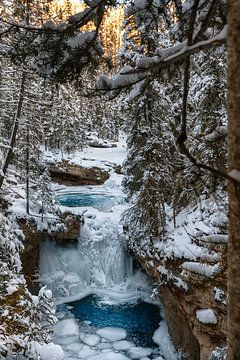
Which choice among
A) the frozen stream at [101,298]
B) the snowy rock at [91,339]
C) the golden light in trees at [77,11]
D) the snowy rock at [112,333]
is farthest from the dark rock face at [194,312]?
the golden light in trees at [77,11]

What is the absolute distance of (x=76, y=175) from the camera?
39.0 meters

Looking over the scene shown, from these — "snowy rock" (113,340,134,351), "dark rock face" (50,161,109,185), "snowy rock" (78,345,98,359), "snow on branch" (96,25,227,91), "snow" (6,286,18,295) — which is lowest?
"snowy rock" (78,345,98,359)

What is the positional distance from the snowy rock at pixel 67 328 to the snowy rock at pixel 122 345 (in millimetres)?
1961

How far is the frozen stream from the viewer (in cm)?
1534

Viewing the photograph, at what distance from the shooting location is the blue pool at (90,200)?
2984 cm

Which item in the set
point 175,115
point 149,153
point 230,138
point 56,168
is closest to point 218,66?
point 175,115

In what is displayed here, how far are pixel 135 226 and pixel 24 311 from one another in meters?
10.2

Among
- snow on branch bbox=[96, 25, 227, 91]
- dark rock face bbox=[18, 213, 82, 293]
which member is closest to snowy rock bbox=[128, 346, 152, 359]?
dark rock face bbox=[18, 213, 82, 293]

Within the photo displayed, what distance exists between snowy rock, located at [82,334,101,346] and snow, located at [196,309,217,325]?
18.6 ft

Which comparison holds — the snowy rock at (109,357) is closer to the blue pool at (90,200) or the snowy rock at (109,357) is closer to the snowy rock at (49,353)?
the snowy rock at (49,353)

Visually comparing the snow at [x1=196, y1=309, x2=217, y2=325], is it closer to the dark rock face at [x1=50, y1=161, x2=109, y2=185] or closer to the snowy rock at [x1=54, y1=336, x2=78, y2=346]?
the snowy rock at [x1=54, y1=336, x2=78, y2=346]

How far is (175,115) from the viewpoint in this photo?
1791 cm

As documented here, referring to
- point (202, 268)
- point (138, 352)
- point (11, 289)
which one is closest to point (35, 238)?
point (138, 352)

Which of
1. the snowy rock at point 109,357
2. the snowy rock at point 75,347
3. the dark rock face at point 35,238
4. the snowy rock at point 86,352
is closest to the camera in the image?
the snowy rock at point 109,357
